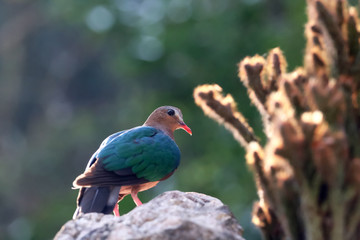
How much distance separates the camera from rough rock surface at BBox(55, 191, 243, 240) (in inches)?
139

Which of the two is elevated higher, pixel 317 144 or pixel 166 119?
pixel 166 119

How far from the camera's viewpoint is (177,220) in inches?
140

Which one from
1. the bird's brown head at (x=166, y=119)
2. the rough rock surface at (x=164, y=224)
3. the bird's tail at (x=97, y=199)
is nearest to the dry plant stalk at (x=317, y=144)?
the rough rock surface at (x=164, y=224)

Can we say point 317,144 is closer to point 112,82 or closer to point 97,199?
point 97,199

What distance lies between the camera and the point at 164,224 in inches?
141

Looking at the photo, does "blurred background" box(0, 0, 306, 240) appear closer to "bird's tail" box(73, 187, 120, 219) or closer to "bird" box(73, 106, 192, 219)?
"bird" box(73, 106, 192, 219)

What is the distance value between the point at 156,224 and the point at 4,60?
21817mm

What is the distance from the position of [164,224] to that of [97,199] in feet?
4.48

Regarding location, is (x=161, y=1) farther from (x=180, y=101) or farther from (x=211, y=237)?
(x=211, y=237)

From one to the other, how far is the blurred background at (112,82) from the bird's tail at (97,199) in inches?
314

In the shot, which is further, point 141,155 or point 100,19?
point 100,19

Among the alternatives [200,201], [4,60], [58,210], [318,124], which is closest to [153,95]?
[58,210]

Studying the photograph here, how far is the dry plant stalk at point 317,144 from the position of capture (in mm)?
3012

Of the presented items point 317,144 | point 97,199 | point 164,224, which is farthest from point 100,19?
point 317,144
